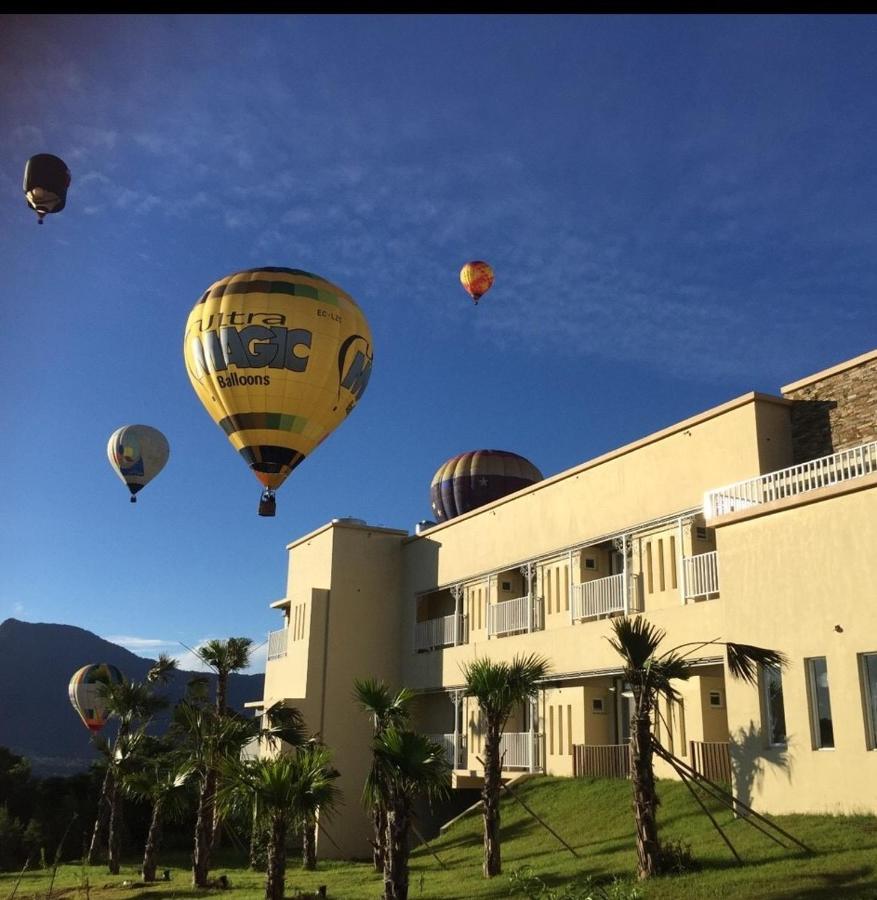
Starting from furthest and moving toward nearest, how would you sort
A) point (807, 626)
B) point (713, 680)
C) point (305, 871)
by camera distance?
point (305, 871)
point (713, 680)
point (807, 626)

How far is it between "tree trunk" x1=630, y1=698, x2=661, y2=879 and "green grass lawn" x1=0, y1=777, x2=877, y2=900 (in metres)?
0.34

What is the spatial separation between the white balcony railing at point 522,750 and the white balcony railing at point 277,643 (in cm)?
1038

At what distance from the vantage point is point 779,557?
17.3m

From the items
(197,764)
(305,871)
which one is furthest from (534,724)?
(197,764)

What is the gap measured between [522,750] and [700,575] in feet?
26.2

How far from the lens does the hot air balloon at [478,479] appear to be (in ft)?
126

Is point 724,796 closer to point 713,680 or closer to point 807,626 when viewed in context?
point 807,626

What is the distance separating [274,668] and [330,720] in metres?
4.70

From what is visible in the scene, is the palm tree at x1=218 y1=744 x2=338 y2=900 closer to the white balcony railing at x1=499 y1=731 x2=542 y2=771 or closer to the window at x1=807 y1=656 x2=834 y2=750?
the window at x1=807 y1=656 x2=834 y2=750

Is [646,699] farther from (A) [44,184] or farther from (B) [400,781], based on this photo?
(A) [44,184]

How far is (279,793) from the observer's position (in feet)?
50.2

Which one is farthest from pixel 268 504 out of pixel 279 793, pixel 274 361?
pixel 279 793

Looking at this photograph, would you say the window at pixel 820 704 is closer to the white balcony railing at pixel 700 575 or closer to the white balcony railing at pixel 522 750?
the white balcony railing at pixel 700 575

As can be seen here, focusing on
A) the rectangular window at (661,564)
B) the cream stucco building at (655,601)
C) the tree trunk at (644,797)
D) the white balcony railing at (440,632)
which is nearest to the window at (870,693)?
the cream stucco building at (655,601)
